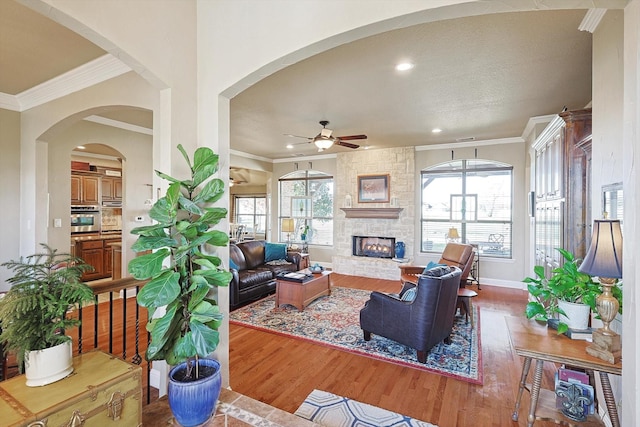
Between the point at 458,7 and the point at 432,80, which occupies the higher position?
the point at 432,80

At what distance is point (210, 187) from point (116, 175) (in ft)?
22.1

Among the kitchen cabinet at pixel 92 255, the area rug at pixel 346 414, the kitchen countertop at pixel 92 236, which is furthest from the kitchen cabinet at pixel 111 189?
the area rug at pixel 346 414

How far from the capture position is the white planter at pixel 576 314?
6.29ft

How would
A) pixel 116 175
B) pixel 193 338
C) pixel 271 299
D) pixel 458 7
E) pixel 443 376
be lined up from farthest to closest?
1. pixel 116 175
2. pixel 271 299
3. pixel 443 376
4. pixel 193 338
5. pixel 458 7

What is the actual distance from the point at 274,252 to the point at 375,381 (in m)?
3.74

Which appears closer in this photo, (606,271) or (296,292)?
(606,271)

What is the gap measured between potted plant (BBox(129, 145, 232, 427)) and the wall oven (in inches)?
245

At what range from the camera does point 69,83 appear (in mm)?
3359

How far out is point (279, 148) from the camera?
284 inches

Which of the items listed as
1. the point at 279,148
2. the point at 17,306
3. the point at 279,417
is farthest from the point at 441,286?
the point at 279,148

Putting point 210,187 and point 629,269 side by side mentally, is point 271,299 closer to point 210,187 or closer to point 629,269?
point 210,187

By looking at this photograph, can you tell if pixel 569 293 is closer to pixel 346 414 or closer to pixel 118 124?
pixel 346 414

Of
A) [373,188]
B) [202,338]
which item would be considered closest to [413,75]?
[202,338]

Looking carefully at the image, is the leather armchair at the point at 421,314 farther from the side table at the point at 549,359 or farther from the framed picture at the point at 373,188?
the framed picture at the point at 373,188
